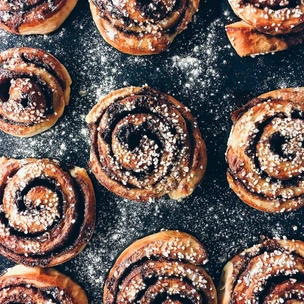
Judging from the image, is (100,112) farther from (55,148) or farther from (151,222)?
(151,222)

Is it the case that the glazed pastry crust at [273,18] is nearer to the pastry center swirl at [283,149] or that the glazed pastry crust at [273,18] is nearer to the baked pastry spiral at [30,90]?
the pastry center swirl at [283,149]

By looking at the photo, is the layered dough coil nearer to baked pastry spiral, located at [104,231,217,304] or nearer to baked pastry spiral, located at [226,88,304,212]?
baked pastry spiral, located at [226,88,304,212]

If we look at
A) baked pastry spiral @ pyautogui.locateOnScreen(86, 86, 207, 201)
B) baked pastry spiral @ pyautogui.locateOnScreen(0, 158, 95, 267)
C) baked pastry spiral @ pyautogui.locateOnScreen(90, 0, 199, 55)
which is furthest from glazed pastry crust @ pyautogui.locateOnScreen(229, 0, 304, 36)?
baked pastry spiral @ pyautogui.locateOnScreen(0, 158, 95, 267)

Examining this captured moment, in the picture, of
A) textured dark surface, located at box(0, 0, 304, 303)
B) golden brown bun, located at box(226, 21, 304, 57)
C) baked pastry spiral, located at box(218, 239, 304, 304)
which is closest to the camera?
baked pastry spiral, located at box(218, 239, 304, 304)

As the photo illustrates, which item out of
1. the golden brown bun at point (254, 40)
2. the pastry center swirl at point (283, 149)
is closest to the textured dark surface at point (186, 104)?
the golden brown bun at point (254, 40)

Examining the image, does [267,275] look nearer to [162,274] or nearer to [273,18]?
[162,274]

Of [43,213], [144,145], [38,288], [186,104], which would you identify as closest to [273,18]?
[186,104]

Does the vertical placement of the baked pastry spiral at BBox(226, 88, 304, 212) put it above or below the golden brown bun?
below
